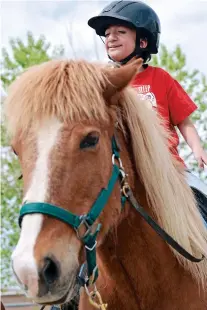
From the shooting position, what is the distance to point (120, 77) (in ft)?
12.8

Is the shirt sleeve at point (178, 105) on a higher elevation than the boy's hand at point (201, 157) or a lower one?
higher

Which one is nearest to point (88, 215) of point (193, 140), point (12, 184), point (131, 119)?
point (131, 119)

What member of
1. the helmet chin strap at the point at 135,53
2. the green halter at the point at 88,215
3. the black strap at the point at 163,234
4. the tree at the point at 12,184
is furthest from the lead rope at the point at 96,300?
the tree at the point at 12,184

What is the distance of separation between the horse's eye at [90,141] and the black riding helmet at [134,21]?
73.0 inches

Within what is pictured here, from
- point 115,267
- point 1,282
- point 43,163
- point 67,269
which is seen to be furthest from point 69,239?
point 1,282

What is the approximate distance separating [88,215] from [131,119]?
0.89 meters

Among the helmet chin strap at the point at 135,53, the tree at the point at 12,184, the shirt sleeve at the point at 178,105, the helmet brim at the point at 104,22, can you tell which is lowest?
the tree at the point at 12,184

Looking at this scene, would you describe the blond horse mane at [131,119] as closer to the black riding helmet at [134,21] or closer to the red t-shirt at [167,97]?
the red t-shirt at [167,97]

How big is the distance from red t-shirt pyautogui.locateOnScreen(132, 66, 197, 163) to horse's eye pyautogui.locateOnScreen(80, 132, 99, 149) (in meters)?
1.61

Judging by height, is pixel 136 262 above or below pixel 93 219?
below

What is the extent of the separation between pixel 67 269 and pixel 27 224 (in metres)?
0.33

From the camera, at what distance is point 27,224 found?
3320 mm

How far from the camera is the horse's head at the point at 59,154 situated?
10.6 feet

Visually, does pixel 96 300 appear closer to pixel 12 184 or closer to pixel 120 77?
pixel 120 77
